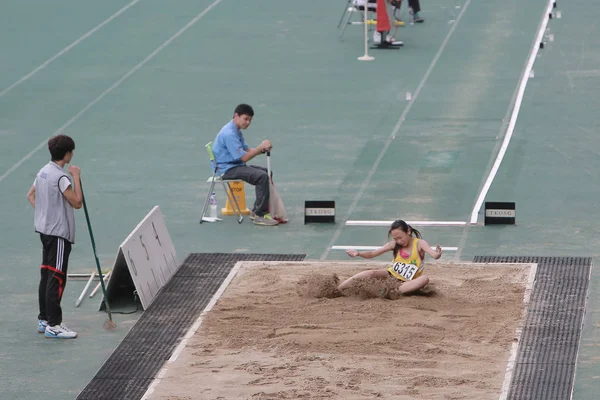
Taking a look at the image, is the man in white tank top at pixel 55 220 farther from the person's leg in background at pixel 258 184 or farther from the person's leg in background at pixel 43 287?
the person's leg in background at pixel 258 184

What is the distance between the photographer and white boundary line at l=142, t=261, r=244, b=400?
39.7ft

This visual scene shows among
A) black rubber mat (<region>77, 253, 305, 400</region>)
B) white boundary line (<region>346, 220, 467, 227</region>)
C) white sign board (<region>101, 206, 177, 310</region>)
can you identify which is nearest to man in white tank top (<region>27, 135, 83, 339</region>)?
white sign board (<region>101, 206, 177, 310</region>)

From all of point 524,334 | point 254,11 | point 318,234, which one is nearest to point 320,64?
point 254,11

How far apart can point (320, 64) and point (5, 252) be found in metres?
11.1

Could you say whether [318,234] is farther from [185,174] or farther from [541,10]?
[541,10]

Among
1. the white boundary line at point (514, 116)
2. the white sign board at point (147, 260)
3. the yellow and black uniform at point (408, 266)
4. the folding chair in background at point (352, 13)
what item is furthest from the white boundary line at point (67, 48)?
the yellow and black uniform at point (408, 266)

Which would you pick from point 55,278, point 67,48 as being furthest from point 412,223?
point 67,48

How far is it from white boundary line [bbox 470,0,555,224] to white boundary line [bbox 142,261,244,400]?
3601mm

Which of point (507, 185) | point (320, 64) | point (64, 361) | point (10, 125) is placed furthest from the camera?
point (320, 64)

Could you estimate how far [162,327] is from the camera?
13.7m

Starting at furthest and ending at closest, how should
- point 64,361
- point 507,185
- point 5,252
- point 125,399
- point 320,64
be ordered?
point 320,64 → point 507,185 → point 5,252 → point 64,361 → point 125,399

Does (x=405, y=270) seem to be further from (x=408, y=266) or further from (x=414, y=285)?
(x=414, y=285)

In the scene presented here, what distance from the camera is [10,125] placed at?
2275 cm

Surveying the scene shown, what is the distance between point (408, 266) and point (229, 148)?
4275 millimetres
